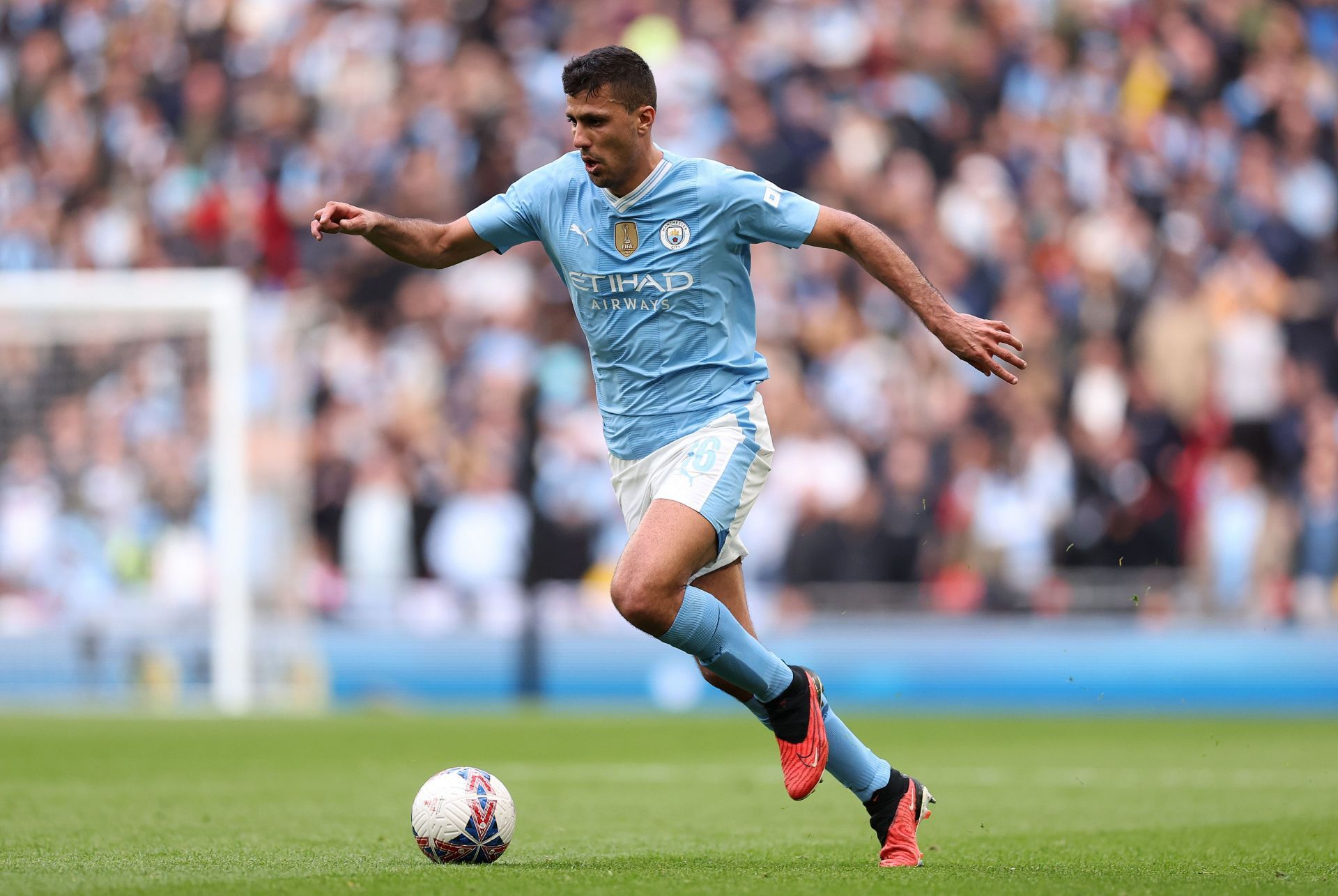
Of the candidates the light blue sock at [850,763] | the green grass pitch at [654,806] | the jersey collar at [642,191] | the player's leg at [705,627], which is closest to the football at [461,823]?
the green grass pitch at [654,806]

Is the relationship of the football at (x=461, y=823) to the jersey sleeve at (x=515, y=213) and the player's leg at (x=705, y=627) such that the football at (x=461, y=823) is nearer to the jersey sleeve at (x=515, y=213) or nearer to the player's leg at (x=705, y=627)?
the player's leg at (x=705, y=627)

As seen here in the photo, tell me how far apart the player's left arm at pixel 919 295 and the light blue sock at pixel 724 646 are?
1.12 meters

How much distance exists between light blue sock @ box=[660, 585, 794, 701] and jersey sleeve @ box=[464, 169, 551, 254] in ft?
4.88

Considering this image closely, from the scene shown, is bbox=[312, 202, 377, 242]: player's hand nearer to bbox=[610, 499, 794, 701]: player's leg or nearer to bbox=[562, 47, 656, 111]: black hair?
bbox=[562, 47, 656, 111]: black hair

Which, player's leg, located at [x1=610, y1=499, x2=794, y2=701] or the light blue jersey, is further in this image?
the light blue jersey

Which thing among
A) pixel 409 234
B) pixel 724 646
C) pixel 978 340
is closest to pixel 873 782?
pixel 724 646

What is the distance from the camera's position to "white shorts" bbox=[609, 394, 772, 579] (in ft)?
20.5

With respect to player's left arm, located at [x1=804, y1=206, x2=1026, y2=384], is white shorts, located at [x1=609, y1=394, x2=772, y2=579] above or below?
below

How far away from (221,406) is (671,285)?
1099cm

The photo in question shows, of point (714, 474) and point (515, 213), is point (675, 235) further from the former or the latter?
point (714, 474)

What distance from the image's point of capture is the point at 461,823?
6223 mm

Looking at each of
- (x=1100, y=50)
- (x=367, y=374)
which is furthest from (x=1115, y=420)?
(x=367, y=374)

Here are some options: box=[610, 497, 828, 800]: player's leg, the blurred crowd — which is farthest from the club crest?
the blurred crowd

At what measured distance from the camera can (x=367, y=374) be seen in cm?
1886
